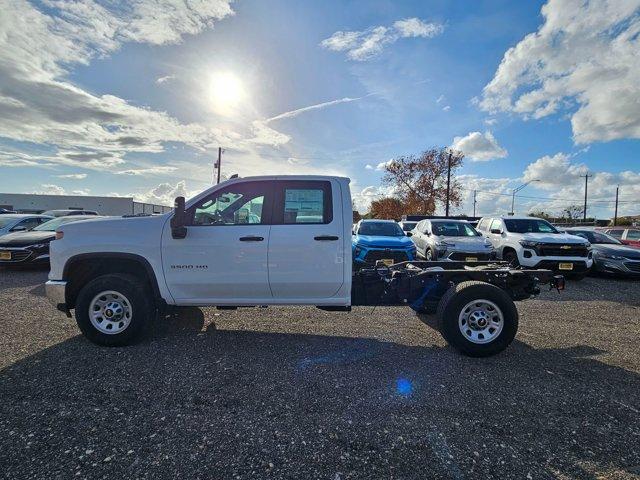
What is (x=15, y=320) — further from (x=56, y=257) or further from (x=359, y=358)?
(x=359, y=358)

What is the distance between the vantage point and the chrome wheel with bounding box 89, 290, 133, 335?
4.27 metres

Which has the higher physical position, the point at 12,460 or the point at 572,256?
the point at 572,256

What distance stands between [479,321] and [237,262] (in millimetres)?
2922

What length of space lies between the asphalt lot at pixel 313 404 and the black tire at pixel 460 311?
153 mm

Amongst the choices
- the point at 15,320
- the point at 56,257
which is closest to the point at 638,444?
the point at 56,257

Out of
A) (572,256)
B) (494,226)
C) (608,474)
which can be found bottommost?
(608,474)

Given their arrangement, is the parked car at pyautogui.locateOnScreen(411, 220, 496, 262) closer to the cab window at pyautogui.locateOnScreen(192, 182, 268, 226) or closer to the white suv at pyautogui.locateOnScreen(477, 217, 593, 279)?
the white suv at pyautogui.locateOnScreen(477, 217, 593, 279)

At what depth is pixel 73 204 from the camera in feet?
196

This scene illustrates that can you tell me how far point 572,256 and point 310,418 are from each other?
29.9 ft

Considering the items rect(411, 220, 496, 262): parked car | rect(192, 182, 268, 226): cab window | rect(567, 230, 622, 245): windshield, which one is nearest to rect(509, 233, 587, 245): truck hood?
rect(411, 220, 496, 262): parked car

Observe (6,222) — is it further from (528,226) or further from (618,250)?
(618,250)

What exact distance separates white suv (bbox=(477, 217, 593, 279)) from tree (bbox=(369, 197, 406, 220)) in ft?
131

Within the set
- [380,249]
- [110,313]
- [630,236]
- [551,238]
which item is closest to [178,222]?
[110,313]

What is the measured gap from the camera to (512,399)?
3258mm
